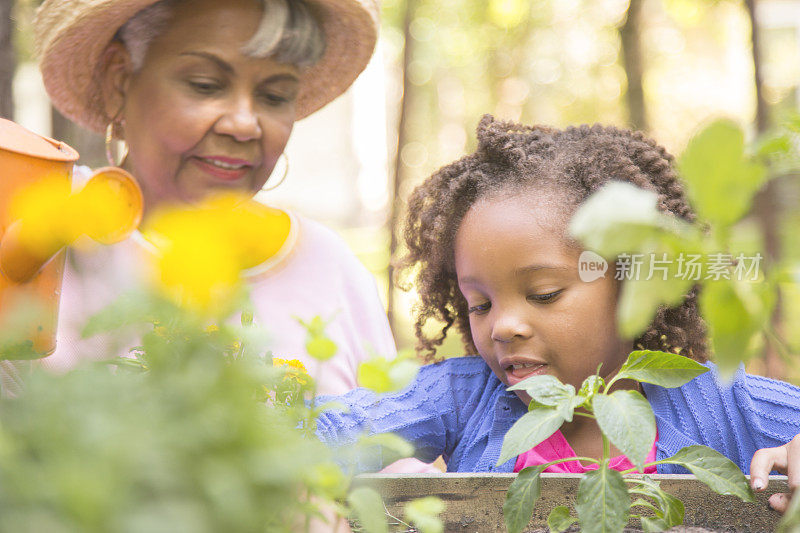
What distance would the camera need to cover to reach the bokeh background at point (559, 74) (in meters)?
5.38

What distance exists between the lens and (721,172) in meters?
0.49

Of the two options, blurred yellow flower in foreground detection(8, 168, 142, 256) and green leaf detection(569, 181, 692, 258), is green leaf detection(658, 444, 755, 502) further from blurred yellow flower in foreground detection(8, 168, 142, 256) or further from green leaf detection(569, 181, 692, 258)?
blurred yellow flower in foreground detection(8, 168, 142, 256)

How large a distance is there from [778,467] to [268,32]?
1471 mm

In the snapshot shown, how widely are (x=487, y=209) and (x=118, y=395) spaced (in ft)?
4.12

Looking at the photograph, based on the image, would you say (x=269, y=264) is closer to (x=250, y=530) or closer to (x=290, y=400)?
(x=290, y=400)

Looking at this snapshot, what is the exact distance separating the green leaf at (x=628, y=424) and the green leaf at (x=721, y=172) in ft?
1.14

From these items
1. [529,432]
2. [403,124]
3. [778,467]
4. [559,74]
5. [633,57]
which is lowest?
[778,467]

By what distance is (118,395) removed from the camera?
0.41 m

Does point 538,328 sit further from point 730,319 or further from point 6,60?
point 6,60

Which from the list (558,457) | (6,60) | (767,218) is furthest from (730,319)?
(767,218)

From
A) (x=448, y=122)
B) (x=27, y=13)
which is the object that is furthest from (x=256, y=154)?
(x=448, y=122)

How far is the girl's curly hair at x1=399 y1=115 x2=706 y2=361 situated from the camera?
165 cm

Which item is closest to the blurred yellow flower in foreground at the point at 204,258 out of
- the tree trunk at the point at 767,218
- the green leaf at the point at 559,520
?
the green leaf at the point at 559,520

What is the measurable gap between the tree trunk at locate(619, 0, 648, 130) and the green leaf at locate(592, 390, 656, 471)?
4.75 m
